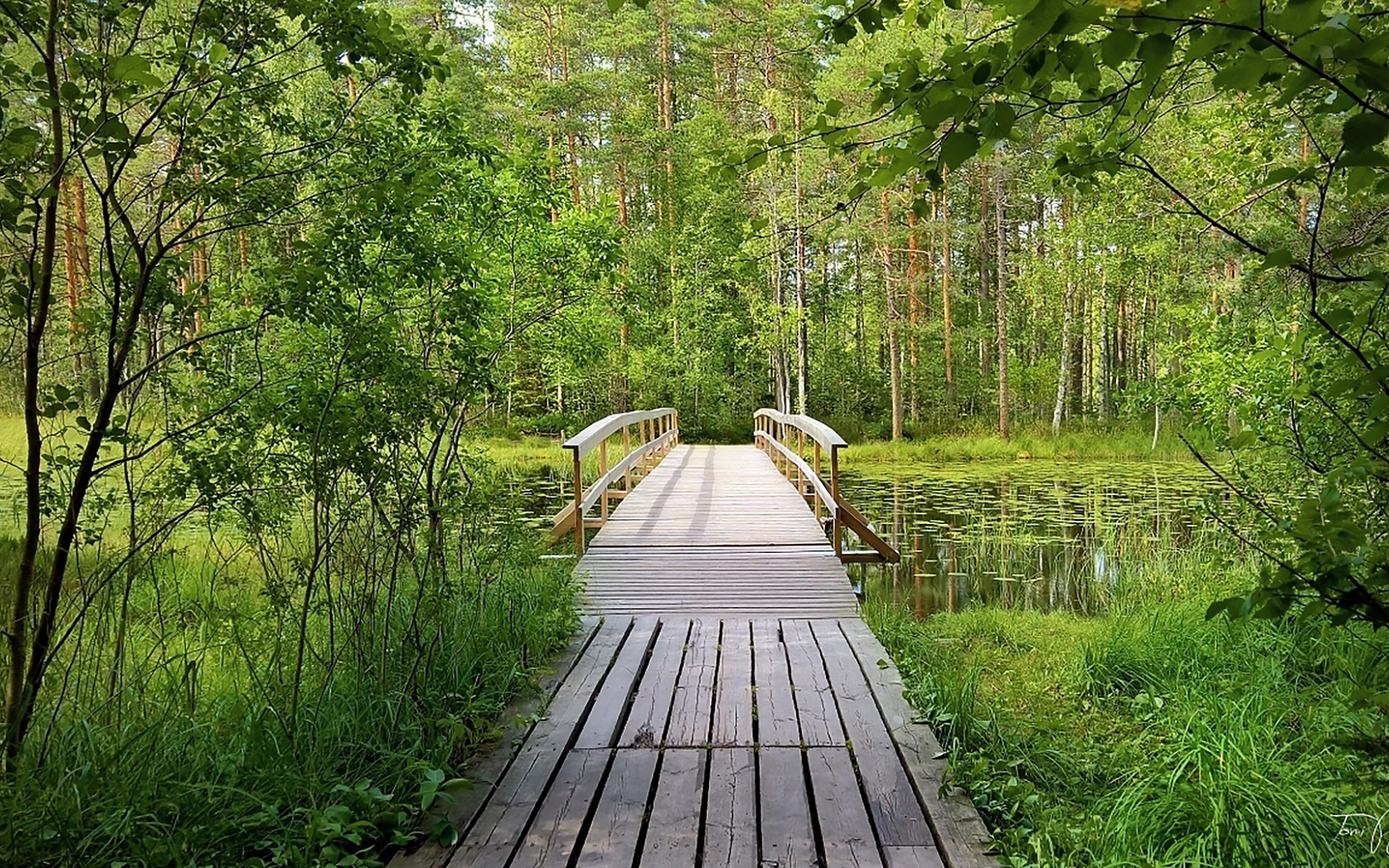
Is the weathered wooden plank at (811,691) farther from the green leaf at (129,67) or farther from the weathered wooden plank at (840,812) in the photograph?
the green leaf at (129,67)

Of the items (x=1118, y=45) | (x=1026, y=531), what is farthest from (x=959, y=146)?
(x=1026, y=531)

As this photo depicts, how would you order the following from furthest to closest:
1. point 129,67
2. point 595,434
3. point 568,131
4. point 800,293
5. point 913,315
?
point 568,131 < point 913,315 < point 800,293 < point 595,434 < point 129,67

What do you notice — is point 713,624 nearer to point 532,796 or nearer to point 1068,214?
point 532,796

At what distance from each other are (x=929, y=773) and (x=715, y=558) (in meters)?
3.37

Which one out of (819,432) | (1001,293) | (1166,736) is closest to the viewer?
(1166,736)

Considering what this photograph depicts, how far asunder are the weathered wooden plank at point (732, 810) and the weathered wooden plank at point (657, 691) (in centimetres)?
27

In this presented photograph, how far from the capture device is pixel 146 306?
2.31m

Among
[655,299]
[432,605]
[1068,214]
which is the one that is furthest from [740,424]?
[432,605]

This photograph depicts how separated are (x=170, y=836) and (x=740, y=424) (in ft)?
67.6

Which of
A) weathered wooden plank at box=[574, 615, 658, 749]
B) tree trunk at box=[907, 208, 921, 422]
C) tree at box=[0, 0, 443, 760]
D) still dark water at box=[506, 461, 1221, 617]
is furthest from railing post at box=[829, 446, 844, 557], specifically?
tree trunk at box=[907, 208, 921, 422]

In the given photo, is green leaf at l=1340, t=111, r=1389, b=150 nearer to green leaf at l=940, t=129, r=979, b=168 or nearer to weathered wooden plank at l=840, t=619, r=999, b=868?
green leaf at l=940, t=129, r=979, b=168

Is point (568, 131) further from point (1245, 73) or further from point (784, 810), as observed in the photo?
point (1245, 73)

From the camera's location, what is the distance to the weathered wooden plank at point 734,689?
115 inches

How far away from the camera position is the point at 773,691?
340 cm
